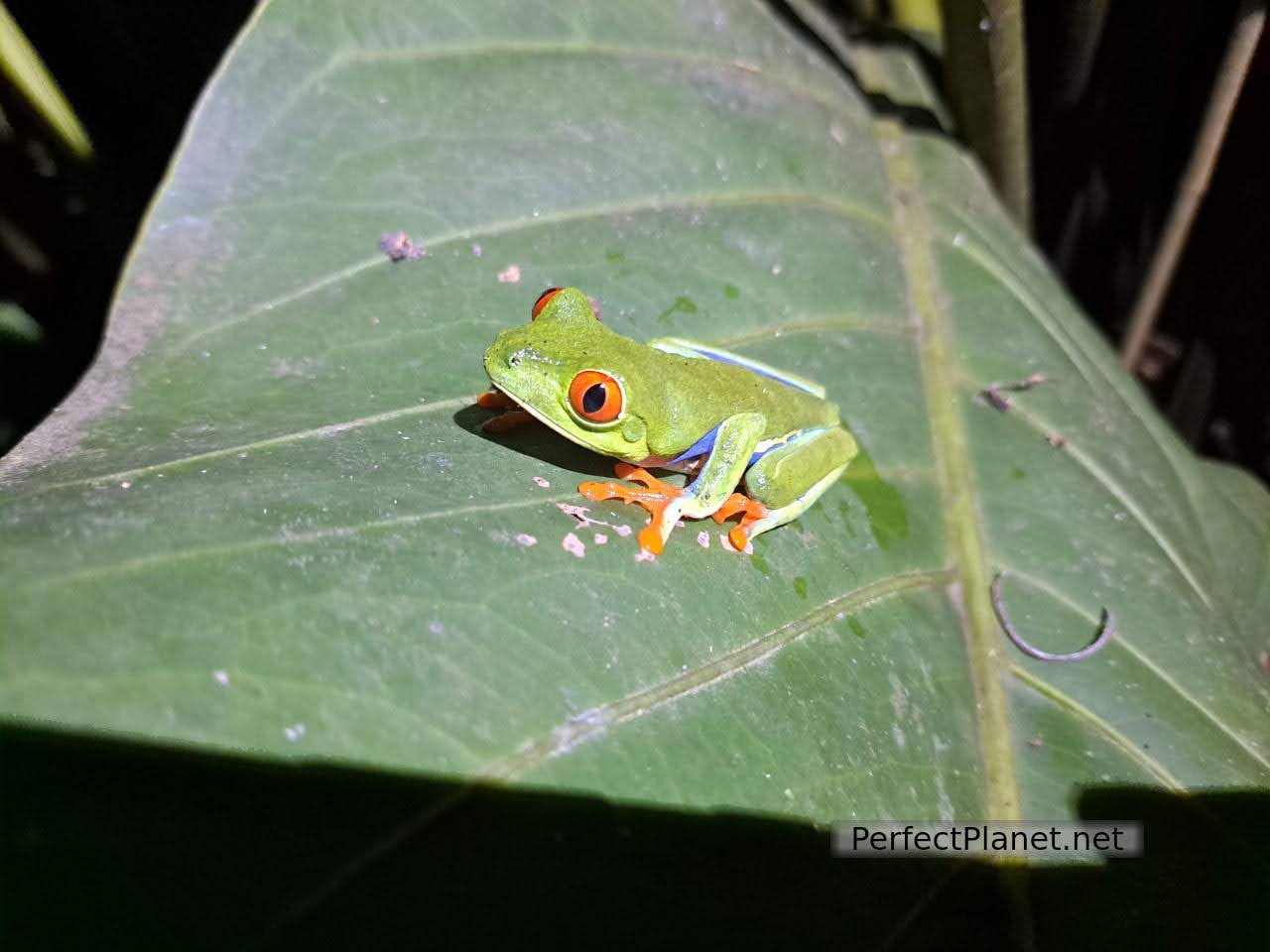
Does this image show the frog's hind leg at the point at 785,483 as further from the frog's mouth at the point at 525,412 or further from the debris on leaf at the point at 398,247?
the debris on leaf at the point at 398,247

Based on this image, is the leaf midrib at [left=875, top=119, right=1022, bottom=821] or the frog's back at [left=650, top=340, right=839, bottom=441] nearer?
the leaf midrib at [left=875, top=119, right=1022, bottom=821]

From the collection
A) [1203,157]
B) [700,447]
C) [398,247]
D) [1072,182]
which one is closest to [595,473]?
[700,447]

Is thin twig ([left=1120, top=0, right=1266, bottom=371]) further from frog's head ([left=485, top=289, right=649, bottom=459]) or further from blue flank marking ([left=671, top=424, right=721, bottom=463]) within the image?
frog's head ([left=485, top=289, right=649, bottom=459])

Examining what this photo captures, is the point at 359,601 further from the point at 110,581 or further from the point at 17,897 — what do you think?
the point at 17,897

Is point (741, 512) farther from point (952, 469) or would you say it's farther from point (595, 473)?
point (952, 469)

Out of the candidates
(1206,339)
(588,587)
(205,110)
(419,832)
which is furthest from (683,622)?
(1206,339)

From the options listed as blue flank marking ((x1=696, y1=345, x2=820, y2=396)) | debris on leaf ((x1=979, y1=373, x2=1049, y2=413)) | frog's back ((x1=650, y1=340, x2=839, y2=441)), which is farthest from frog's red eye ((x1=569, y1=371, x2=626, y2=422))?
debris on leaf ((x1=979, y1=373, x2=1049, y2=413))

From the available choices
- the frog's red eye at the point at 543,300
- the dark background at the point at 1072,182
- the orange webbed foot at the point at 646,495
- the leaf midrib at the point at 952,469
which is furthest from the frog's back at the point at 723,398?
the dark background at the point at 1072,182
